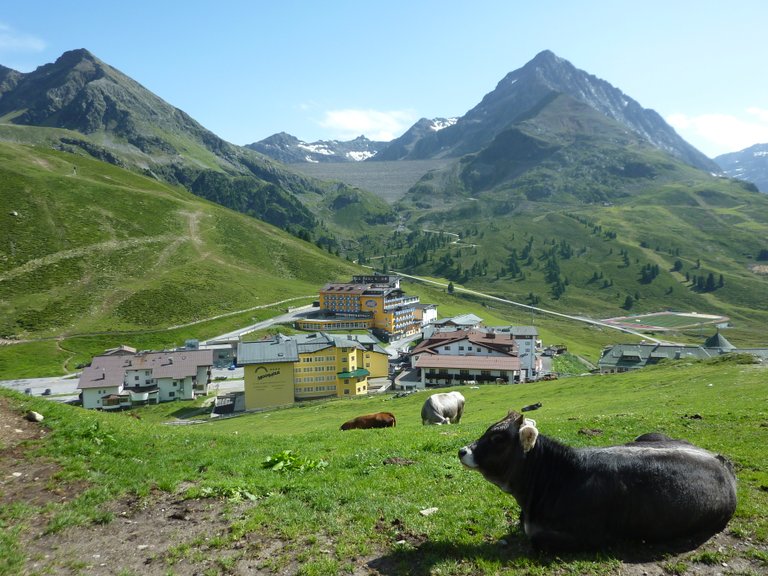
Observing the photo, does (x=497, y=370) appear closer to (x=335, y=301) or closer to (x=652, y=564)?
(x=652, y=564)

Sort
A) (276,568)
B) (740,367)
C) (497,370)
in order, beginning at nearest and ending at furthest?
(276,568), (740,367), (497,370)

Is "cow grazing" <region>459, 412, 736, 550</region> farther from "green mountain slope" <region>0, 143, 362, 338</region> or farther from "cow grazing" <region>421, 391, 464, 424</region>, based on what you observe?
"green mountain slope" <region>0, 143, 362, 338</region>

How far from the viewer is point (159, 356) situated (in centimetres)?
10512

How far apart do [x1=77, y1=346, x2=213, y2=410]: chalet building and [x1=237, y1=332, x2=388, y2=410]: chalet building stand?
14589 millimetres

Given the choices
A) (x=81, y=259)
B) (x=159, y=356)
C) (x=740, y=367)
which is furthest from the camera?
(x=81, y=259)

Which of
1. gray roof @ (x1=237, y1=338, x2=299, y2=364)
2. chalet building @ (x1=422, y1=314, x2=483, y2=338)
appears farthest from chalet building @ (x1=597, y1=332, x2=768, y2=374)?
gray roof @ (x1=237, y1=338, x2=299, y2=364)

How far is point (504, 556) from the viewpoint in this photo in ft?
30.1

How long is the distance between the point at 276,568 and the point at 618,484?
7.13 meters

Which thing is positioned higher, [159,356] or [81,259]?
[81,259]

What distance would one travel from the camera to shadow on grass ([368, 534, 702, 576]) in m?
8.83

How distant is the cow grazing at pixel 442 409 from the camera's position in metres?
32.3

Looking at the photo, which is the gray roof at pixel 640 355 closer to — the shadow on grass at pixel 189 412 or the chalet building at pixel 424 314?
the chalet building at pixel 424 314

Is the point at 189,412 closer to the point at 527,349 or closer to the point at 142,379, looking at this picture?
the point at 142,379

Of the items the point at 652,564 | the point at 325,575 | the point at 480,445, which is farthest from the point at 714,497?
the point at 325,575
